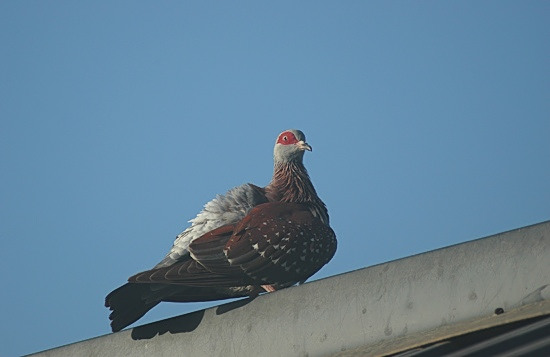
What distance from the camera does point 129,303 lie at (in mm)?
6441

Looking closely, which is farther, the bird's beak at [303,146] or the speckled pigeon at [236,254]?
the bird's beak at [303,146]

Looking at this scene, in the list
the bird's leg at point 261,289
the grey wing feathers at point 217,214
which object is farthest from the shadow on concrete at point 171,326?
the bird's leg at point 261,289

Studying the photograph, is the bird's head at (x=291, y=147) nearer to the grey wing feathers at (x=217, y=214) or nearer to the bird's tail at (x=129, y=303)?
the grey wing feathers at (x=217, y=214)

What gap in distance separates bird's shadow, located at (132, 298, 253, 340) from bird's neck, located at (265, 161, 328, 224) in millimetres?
3629

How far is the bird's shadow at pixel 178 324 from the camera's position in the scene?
4.71m

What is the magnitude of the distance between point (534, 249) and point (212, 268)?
3.55 meters

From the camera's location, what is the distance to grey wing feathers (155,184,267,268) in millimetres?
7551

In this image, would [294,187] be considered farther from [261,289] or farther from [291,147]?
[261,289]

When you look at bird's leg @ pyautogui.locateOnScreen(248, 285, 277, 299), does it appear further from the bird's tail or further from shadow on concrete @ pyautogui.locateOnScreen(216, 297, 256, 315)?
shadow on concrete @ pyautogui.locateOnScreen(216, 297, 256, 315)

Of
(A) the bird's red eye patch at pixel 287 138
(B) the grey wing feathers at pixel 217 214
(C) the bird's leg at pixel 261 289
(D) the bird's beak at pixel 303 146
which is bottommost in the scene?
(C) the bird's leg at pixel 261 289

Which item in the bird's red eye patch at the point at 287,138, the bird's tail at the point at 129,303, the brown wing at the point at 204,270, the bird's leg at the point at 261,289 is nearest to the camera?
the bird's tail at the point at 129,303

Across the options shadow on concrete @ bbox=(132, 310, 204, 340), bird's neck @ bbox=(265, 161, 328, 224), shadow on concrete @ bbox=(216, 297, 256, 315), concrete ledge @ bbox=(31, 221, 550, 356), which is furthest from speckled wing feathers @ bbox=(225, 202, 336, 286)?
concrete ledge @ bbox=(31, 221, 550, 356)

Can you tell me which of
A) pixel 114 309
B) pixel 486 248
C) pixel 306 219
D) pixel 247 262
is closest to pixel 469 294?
pixel 486 248

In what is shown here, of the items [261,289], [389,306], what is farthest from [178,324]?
[261,289]
